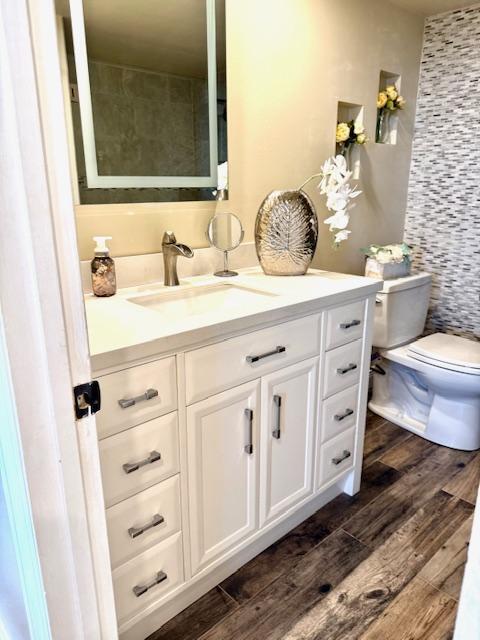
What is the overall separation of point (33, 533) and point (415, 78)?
107 inches

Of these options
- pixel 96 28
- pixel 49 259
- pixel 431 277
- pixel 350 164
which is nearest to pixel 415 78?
pixel 350 164

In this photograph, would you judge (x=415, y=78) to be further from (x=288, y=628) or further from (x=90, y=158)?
(x=288, y=628)

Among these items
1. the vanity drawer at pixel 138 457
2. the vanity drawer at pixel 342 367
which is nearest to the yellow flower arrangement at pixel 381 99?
the vanity drawer at pixel 342 367

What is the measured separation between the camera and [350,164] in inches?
88.5

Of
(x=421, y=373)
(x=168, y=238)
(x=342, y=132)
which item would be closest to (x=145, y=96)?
(x=168, y=238)

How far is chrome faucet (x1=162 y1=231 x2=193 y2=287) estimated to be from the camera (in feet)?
4.89

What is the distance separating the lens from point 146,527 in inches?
43.7

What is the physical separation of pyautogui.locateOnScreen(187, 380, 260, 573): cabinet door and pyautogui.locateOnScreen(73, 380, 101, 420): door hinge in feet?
1.65

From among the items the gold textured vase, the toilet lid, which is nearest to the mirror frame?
the gold textured vase

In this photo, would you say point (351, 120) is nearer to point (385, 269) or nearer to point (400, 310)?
point (385, 269)

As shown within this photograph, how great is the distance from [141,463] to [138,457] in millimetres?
16

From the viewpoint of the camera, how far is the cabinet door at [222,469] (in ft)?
3.92

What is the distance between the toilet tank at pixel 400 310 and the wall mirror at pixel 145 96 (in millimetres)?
1062

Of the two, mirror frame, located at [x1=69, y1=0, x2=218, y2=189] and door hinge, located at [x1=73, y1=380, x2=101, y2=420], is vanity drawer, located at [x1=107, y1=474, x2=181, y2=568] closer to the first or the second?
door hinge, located at [x1=73, y1=380, x2=101, y2=420]
